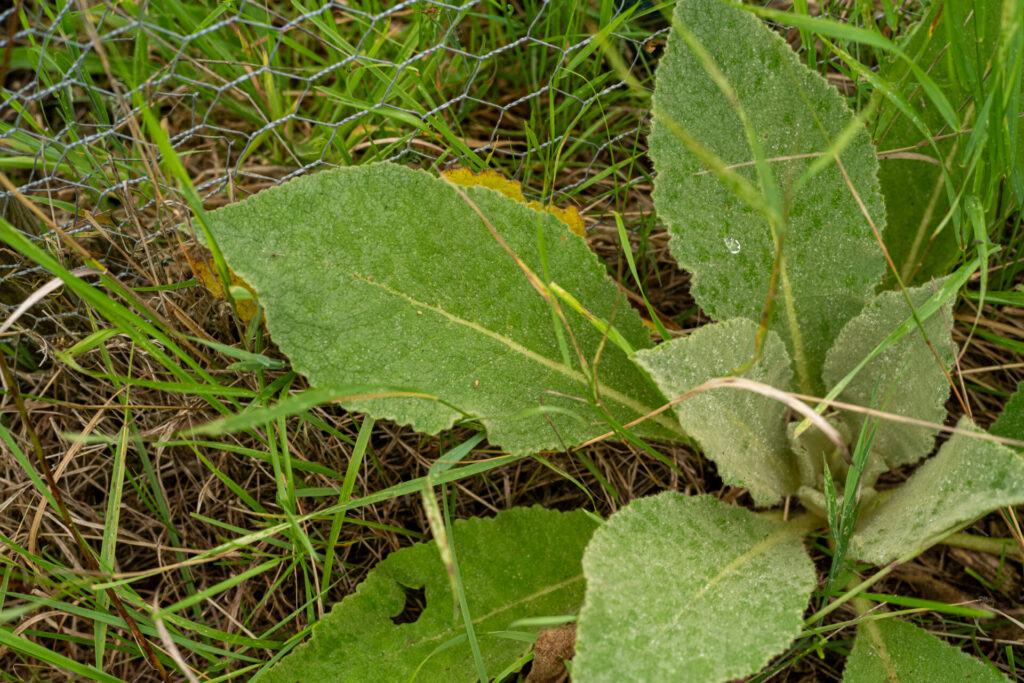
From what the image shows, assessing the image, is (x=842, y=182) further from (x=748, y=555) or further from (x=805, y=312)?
(x=748, y=555)

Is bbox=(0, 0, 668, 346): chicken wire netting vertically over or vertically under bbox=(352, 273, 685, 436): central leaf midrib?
over

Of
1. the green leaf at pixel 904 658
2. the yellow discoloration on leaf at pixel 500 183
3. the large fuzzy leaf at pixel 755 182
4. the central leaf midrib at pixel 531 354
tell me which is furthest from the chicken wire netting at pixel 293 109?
the green leaf at pixel 904 658

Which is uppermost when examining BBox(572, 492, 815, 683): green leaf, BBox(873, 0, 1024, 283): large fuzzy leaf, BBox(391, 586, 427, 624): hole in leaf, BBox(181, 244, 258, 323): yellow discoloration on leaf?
BBox(873, 0, 1024, 283): large fuzzy leaf

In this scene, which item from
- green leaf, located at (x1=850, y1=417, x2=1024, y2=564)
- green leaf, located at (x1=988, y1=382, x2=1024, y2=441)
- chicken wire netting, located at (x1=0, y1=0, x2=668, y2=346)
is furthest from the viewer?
chicken wire netting, located at (x1=0, y1=0, x2=668, y2=346)

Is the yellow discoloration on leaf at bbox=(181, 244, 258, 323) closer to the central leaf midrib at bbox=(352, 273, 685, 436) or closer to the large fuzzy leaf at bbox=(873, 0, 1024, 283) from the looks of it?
the central leaf midrib at bbox=(352, 273, 685, 436)

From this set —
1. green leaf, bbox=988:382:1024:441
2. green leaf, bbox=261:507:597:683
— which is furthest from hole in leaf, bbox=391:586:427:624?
green leaf, bbox=988:382:1024:441

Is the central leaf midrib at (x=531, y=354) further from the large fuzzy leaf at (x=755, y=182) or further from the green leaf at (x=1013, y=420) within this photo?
the green leaf at (x=1013, y=420)
